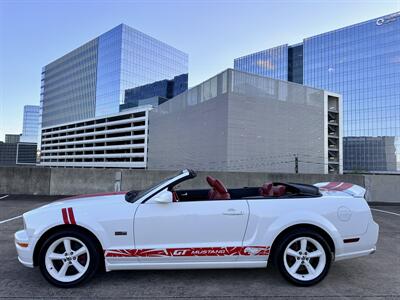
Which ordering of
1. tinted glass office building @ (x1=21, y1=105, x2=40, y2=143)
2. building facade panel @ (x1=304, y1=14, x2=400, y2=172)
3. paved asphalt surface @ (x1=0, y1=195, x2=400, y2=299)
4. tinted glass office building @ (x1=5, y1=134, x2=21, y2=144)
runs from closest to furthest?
paved asphalt surface @ (x1=0, y1=195, x2=400, y2=299), building facade panel @ (x1=304, y1=14, x2=400, y2=172), tinted glass office building @ (x1=21, y1=105, x2=40, y2=143), tinted glass office building @ (x1=5, y1=134, x2=21, y2=144)

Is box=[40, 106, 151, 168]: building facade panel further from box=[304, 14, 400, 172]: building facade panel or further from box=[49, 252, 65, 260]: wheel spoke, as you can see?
box=[49, 252, 65, 260]: wheel spoke

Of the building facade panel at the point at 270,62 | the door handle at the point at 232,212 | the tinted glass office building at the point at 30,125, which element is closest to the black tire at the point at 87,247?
the door handle at the point at 232,212

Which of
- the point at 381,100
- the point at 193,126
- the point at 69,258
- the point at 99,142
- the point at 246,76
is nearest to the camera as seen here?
the point at 69,258

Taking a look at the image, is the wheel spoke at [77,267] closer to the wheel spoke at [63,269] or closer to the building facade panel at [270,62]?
the wheel spoke at [63,269]

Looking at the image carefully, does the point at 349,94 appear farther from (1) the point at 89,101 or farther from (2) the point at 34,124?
(2) the point at 34,124

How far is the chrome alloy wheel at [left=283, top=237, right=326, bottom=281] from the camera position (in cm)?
341

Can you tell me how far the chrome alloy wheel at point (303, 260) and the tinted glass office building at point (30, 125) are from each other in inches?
6636

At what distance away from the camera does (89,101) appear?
101500 mm

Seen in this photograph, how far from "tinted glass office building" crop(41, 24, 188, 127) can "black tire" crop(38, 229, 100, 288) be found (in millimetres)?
91650

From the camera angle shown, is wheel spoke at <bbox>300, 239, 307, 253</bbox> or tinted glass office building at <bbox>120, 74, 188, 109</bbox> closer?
wheel spoke at <bbox>300, 239, 307, 253</bbox>

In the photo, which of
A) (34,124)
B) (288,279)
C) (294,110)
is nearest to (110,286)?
(288,279)

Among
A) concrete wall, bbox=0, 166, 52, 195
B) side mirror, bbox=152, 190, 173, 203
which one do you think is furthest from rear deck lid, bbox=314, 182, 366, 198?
concrete wall, bbox=0, 166, 52, 195

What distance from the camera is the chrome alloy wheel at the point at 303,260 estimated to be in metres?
3.41

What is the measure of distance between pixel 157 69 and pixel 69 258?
332ft
